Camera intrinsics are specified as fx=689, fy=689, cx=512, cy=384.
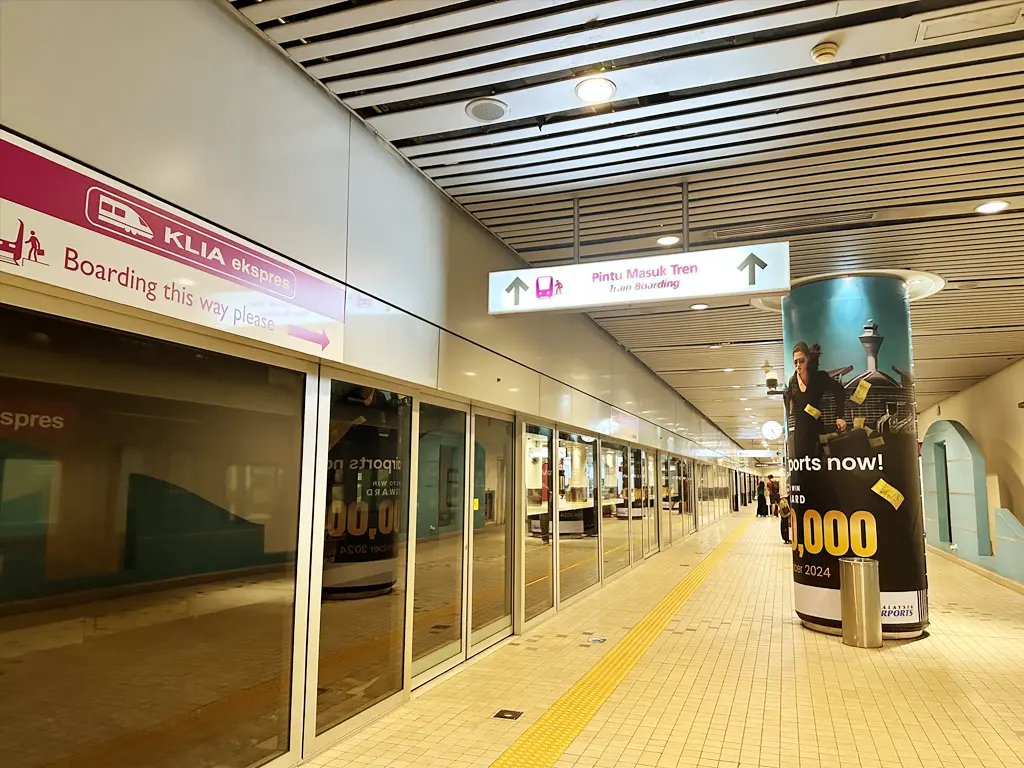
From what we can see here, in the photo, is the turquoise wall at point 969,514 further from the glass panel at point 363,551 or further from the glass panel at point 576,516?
the glass panel at point 363,551

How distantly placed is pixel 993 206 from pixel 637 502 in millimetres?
7617

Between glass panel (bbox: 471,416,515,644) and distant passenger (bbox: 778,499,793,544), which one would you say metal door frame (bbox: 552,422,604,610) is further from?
distant passenger (bbox: 778,499,793,544)

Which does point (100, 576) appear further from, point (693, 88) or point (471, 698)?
point (693, 88)

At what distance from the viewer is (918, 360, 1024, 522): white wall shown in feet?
38.5

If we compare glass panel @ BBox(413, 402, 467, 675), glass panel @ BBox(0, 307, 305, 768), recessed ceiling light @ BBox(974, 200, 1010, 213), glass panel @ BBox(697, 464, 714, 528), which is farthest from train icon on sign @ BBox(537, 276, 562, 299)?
glass panel @ BBox(697, 464, 714, 528)

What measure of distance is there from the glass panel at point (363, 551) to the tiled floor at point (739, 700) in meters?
0.29

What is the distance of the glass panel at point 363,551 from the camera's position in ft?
13.2

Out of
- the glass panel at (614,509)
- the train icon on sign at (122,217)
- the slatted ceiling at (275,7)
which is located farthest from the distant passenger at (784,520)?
the train icon on sign at (122,217)

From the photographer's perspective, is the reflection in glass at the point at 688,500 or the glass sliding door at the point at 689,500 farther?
the glass sliding door at the point at 689,500

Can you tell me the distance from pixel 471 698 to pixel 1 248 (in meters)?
3.73

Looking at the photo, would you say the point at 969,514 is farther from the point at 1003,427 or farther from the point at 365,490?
the point at 365,490

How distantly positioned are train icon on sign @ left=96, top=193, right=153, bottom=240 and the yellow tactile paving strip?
2997 millimetres

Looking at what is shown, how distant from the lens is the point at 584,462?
352 inches

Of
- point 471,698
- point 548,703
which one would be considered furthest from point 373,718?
point 548,703
